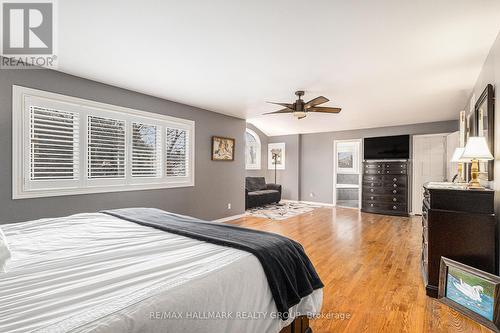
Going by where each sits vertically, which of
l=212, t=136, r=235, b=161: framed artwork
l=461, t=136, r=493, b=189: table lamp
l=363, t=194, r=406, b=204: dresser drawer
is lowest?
l=363, t=194, r=406, b=204: dresser drawer

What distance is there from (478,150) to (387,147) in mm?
4701

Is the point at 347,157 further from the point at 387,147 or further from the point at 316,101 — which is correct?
the point at 316,101

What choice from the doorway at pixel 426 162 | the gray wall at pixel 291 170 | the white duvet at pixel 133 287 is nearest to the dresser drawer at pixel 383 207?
the doorway at pixel 426 162

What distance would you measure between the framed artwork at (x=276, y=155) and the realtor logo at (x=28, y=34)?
6755 mm

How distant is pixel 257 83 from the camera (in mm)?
3699

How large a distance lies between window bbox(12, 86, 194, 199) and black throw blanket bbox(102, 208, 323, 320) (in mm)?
1969

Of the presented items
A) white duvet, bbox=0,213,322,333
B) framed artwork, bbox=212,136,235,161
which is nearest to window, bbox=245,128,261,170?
framed artwork, bbox=212,136,235,161

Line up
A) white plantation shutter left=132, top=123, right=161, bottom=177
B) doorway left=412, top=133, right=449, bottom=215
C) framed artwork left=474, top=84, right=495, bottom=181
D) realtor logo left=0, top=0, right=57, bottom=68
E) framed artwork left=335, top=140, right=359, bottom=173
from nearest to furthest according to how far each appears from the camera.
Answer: realtor logo left=0, top=0, right=57, bottom=68 < framed artwork left=474, top=84, right=495, bottom=181 < white plantation shutter left=132, top=123, right=161, bottom=177 < doorway left=412, top=133, right=449, bottom=215 < framed artwork left=335, top=140, right=359, bottom=173

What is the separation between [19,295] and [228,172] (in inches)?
189

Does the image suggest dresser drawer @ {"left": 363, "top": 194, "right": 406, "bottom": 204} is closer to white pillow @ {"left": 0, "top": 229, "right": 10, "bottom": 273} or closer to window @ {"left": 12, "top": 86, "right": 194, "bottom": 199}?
window @ {"left": 12, "top": 86, "right": 194, "bottom": 199}

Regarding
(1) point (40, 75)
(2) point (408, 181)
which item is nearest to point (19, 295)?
(1) point (40, 75)

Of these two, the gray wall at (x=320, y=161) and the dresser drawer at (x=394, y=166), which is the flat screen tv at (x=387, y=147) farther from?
the gray wall at (x=320, y=161)

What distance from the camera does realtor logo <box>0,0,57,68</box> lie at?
6.56 ft

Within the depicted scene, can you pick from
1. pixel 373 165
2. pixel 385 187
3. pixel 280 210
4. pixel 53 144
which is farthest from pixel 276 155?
pixel 53 144
